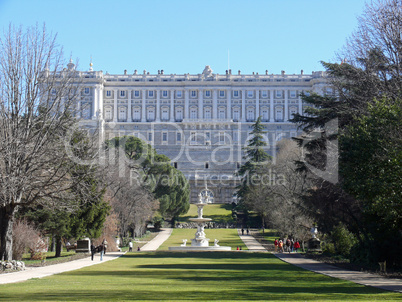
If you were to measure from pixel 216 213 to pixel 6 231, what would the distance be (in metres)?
48.1

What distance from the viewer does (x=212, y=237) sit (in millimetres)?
48438

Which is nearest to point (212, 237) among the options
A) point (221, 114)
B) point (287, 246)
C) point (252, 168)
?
point (252, 168)

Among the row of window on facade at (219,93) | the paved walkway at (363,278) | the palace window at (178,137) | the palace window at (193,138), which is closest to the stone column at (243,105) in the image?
the row of window on facade at (219,93)

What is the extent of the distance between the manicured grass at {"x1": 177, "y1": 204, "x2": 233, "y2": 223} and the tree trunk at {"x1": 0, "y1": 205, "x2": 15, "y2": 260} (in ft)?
138

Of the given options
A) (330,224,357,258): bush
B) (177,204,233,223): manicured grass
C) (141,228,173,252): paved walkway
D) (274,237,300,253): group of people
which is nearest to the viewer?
(330,224,357,258): bush

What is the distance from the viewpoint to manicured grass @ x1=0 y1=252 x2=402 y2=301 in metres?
12.6

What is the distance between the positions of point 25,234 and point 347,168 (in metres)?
15.0

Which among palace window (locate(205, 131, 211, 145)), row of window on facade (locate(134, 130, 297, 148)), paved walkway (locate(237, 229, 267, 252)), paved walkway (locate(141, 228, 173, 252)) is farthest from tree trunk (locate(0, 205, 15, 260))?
palace window (locate(205, 131, 211, 145))

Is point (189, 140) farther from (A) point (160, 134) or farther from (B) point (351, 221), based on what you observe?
(B) point (351, 221)

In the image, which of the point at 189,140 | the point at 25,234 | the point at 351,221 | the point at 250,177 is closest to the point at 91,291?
the point at 25,234

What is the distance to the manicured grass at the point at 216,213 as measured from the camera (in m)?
64.2

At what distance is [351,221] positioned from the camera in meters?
25.8

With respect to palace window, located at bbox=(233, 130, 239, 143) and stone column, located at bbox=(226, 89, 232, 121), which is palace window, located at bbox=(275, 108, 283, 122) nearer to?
palace window, located at bbox=(233, 130, 239, 143)

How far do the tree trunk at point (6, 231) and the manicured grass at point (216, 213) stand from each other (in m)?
42.0
